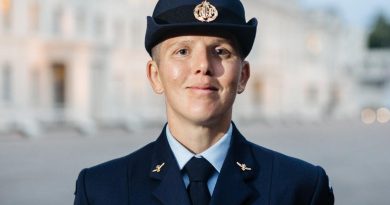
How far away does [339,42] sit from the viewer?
106 meters

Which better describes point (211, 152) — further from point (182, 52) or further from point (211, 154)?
point (182, 52)

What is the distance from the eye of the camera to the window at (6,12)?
40.3 metres

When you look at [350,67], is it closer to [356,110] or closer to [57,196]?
[356,110]

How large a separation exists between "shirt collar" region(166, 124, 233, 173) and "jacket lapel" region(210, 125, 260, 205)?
0.02m

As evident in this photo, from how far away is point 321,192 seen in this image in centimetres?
320

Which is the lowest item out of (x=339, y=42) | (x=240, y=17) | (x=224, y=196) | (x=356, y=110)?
(x=356, y=110)

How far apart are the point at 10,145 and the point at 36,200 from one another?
16662 mm

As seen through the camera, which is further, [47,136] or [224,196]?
[47,136]

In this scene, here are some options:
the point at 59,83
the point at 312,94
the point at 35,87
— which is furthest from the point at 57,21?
the point at 312,94

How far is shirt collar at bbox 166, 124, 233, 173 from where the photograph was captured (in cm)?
310

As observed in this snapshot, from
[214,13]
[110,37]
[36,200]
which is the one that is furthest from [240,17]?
[110,37]

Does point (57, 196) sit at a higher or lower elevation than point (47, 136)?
higher

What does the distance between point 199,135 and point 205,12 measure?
43cm

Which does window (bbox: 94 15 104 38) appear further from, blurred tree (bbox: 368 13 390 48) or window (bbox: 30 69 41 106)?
blurred tree (bbox: 368 13 390 48)
